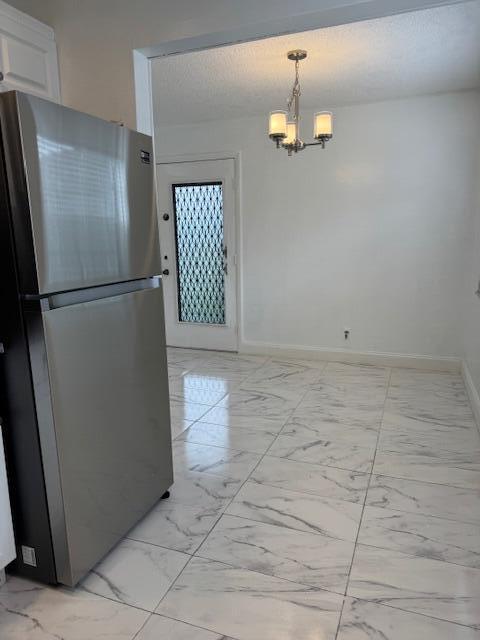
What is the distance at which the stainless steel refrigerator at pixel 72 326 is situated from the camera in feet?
4.44

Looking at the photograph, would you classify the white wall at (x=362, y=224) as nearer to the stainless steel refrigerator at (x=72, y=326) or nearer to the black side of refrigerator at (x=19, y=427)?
the stainless steel refrigerator at (x=72, y=326)

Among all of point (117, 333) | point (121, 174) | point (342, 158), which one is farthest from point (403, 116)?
point (117, 333)

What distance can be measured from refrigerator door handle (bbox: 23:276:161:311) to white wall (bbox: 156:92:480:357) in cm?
266

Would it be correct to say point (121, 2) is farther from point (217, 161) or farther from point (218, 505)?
point (217, 161)

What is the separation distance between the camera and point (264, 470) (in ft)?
8.10

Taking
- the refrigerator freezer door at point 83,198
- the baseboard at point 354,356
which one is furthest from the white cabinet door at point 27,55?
the baseboard at point 354,356

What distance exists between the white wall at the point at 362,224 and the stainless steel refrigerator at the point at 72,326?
8.73 feet

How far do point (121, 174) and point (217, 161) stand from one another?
299 centimetres

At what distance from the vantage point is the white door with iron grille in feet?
15.0

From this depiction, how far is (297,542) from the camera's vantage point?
189 cm

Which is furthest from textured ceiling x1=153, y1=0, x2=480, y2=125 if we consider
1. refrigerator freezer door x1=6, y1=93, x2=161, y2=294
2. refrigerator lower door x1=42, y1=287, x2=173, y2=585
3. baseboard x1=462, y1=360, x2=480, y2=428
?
baseboard x1=462, y1=360, x2=480, y2=428

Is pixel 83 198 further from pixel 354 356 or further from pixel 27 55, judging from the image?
pixel 354 356

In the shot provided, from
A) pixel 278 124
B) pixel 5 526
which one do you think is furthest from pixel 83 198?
pixel 278 124

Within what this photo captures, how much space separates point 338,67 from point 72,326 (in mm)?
2580
